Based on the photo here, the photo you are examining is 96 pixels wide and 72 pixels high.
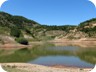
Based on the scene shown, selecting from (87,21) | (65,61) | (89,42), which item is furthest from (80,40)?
(87,21)

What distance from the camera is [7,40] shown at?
2809 cm

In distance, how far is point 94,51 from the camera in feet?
35.6

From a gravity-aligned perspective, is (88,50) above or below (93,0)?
below

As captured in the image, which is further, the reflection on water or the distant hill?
the reflection on water

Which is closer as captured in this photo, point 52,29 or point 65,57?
point 52,29

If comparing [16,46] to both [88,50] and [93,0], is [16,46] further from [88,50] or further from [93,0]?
[93,0]

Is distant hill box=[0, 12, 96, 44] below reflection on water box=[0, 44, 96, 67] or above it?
above

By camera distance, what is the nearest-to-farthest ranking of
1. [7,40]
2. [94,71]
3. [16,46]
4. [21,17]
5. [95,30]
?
[94,71] < [21,17] < [95,30] < [16,46] < [7,40]

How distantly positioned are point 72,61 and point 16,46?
1966 centimetres

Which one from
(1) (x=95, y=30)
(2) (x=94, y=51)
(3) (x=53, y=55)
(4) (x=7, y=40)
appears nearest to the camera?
(1) (x=95, y=30)

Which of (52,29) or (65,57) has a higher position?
(52,29)

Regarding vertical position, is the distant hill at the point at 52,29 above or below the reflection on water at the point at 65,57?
above

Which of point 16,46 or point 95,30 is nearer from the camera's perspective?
point 95,30

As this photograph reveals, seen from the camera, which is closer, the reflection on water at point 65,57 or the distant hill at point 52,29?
the distant hill at point 52,29
